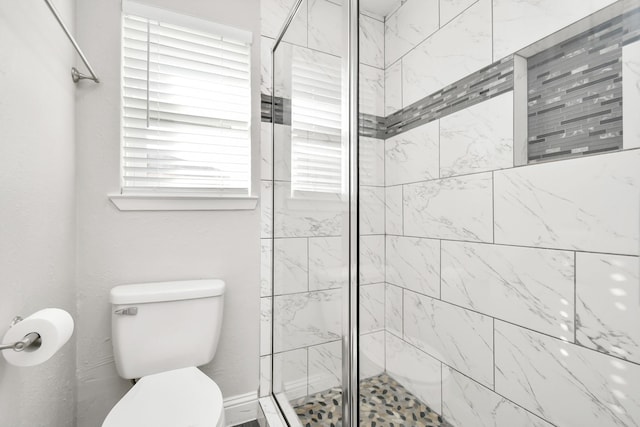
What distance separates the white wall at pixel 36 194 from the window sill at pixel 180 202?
0.61 feet

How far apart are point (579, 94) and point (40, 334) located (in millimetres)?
1363

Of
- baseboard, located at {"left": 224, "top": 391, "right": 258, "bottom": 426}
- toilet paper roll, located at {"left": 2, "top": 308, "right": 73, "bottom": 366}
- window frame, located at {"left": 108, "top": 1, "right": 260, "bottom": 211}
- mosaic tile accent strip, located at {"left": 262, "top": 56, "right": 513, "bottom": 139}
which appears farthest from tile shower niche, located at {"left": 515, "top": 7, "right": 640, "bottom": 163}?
baseboard, located at {"left": 224, "top": 391, "right": 258, "bottom": 426}

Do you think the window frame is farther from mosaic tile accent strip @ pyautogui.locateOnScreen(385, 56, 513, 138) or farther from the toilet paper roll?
mosaic tile accent strip @ pyautogui.locateOnScreen(385, 56, 513, 138)

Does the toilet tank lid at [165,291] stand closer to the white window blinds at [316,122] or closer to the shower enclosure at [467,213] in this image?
the shower enclosure at [467,213]

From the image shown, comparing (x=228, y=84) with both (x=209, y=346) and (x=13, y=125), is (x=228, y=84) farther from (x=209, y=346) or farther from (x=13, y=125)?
(x=209, y=346)

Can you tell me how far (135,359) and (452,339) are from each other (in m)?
1.18

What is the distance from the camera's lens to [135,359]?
3.82 feet

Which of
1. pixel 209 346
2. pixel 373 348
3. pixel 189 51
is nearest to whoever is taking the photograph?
pixel 373 348

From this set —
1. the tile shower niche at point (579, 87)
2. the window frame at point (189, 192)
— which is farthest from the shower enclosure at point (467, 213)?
the window frame at point (189, 192)

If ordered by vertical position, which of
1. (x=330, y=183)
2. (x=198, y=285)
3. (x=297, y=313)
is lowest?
(x=297, y=313)

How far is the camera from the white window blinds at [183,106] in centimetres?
131

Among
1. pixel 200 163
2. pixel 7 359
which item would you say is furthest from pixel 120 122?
pixel 7 359

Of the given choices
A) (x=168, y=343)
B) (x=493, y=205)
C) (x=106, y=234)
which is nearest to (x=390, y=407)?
(x=493, y=205)

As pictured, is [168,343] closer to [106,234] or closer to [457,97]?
[106,234]
